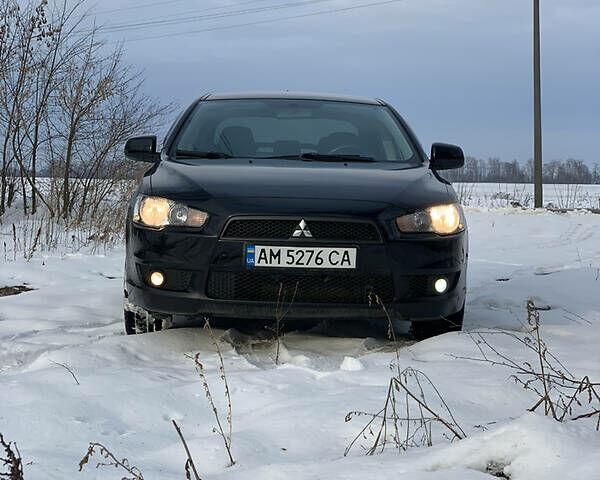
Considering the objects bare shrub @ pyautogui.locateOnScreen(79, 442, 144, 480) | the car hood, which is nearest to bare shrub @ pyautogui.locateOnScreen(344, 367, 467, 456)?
bare shrub @ pyautogui.locateOnScreen(79, 442, 144, 480)

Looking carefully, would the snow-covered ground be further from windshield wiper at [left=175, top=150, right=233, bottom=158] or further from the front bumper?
windshield wiper at [left=175, top=150, right=233, bottom=158]

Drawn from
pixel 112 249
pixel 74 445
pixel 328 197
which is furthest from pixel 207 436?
pixel 112 249

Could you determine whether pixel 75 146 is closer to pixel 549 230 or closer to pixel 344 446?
pixel 549 230

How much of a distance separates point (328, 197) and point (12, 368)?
5.70 ft

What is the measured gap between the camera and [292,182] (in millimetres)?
3939

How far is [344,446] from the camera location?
244 centimetres

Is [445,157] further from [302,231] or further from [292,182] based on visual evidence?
[302,231]

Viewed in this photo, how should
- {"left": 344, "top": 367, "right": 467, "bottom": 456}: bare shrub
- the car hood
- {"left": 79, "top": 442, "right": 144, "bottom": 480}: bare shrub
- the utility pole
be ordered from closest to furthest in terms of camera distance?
{"left": 79, "top": 442, "right": 144, "bottom": 480}: bare shrub → {"left": 344, "top": 367, "right": 467, "bottom": 456}: bare shrub → the car hood → the utility pole

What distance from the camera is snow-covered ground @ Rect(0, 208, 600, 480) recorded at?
80.7 inches

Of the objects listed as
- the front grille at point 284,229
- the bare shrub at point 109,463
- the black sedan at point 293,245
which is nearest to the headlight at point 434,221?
the black sedan at point 293,245

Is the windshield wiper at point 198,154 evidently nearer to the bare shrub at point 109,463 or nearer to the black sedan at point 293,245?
the black sedan at point 293,245

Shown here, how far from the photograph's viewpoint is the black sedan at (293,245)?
371cm

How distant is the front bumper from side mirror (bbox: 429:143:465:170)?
1.01m

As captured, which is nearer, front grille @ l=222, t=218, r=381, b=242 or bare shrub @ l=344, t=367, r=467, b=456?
bare shrub @ l=344, t=367, r=467, b=456
